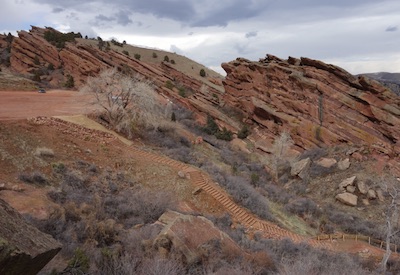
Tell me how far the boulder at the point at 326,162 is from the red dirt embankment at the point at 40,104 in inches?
782

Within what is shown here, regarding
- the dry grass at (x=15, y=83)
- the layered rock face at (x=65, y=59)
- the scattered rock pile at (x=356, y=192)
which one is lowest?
the scattered rock pile at (x=356, y=192)

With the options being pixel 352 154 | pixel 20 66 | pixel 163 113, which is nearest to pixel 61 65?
pixel 20 66

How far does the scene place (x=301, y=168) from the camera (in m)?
28.1

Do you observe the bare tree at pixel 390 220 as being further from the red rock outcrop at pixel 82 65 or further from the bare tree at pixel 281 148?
the red rock outcrop at pixel 82 65

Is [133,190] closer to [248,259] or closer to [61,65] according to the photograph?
[248,259]

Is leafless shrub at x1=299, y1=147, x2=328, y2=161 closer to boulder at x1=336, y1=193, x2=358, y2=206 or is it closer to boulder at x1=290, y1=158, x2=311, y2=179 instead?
boulder at x1=290, y1=158, x2=311, y2=179

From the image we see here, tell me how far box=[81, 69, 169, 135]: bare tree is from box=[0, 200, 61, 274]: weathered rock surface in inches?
711

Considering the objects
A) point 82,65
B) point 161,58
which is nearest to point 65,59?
point 82,65

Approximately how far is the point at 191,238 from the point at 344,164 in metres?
21.7

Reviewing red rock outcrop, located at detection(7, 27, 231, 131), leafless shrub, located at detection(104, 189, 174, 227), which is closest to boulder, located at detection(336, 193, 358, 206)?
leafless shrub, located at detection(104, 189, 174, 227)

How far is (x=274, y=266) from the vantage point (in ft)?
33.0

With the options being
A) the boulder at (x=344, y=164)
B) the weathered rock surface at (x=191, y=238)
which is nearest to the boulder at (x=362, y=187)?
the boulder at (x=344, y=164)

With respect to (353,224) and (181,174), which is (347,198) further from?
(181,174)

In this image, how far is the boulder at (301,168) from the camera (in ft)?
91.5
